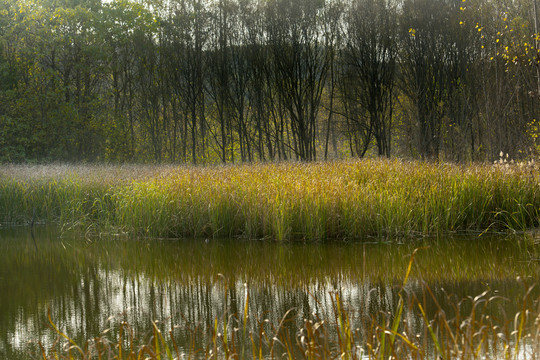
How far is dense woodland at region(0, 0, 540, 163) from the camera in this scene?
54.1ft

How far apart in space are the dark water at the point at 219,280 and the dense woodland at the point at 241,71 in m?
10.0

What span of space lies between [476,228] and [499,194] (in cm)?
65

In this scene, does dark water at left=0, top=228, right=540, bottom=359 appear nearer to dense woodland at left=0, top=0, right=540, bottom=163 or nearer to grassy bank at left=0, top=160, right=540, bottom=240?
grassy bank at left=0, top=160, right=540, bottom=240

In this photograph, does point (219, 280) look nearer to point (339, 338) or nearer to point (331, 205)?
point (331, 205)

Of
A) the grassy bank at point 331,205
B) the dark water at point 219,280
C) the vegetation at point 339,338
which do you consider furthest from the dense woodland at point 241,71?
the vegetation at point 339,338

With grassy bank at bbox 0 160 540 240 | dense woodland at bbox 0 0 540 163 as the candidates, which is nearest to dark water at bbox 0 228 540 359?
grassy bank at bbox 0 160 540 240

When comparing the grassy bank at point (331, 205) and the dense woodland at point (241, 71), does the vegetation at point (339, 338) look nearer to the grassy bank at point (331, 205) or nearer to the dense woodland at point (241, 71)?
the grassy bank at point (331, 205)

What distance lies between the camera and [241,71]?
20.0 meters

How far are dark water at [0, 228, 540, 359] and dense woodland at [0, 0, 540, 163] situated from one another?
10.0 m

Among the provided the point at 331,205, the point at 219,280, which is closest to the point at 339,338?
the point at 219,280

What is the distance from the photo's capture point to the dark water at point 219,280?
11.3 ft

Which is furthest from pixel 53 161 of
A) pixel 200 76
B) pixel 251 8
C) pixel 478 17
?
pixel 478 17

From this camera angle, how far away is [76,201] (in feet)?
29.9

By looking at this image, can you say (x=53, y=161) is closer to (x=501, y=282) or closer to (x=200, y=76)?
(x=200, y=76)
